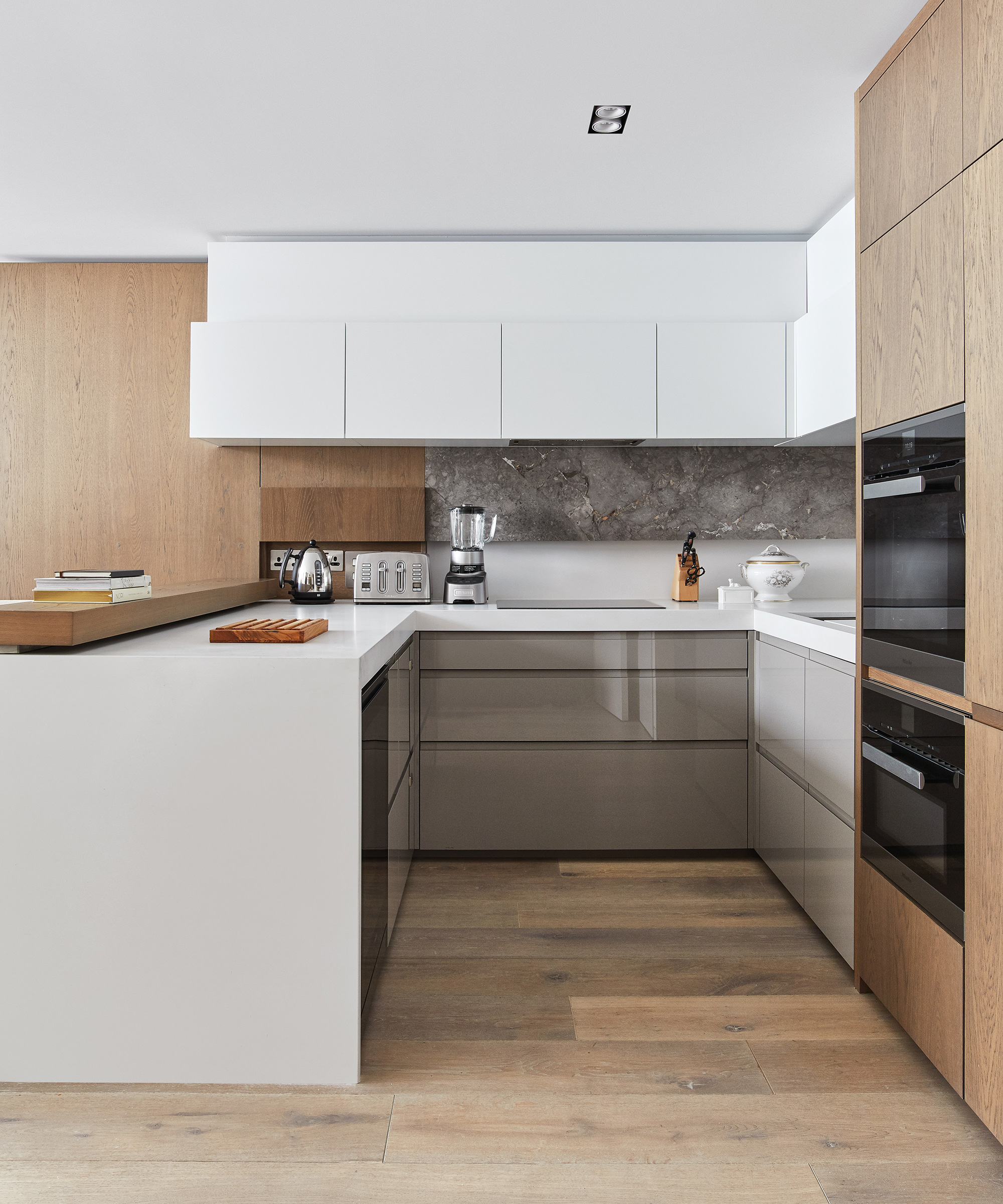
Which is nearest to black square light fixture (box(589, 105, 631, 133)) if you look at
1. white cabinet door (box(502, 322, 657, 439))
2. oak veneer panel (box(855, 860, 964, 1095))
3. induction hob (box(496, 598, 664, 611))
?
white cabinet door (box(502, 322, 657, 439))

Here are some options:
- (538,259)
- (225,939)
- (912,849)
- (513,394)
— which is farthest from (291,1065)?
(538,259)

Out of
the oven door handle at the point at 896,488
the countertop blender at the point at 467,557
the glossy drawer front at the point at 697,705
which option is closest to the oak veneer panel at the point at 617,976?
the glossy drawer front at the point at 697,705

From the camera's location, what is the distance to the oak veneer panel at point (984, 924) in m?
1.43

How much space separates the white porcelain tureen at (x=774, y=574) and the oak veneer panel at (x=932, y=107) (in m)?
1.59

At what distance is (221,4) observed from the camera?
6.25 ft

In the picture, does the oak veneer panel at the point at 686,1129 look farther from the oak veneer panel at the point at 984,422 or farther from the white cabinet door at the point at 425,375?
the white cabinet door at the point at 425,375

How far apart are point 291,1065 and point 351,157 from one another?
98.3 inches

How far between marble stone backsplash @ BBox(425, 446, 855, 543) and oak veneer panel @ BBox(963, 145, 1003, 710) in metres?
1.94

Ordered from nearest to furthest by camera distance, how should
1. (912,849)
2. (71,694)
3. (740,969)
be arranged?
(71,694), (912,849), (740,969)

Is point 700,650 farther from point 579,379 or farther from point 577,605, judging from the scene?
point 579,379

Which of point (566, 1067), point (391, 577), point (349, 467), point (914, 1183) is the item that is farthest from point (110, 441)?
point (914, 1183)

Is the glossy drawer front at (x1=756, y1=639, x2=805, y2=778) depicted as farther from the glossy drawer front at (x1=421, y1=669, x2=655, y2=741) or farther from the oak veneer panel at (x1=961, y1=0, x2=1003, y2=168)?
the oak veneer panel at (x1=961, y1=0, x2=1003, y2=168)

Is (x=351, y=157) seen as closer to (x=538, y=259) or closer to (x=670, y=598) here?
(x=538, y=259)

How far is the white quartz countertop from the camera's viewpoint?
173 centimetres
